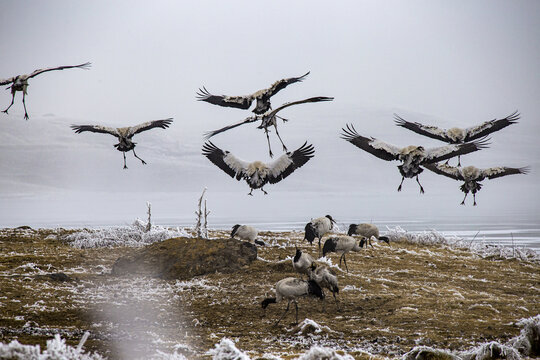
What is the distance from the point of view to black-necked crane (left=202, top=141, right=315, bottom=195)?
13.3 meters

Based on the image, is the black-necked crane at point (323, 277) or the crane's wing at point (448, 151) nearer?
the black-necked crane at point (323, 277)

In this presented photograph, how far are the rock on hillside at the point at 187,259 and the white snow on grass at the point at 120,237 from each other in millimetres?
4404

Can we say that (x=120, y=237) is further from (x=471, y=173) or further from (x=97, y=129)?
(x=471, y=173)

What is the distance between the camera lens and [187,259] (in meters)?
12.3

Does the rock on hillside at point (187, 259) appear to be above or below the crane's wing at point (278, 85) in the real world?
below

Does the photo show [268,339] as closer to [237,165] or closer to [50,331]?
[50,331]

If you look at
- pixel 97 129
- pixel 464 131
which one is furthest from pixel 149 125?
pixel 464 131

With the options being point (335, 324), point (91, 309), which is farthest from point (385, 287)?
point (91, 309)

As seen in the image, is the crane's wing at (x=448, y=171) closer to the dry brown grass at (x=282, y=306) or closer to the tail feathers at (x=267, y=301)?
the dry brown grass at (x=282, y=306)

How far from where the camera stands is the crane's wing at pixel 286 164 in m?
13.2

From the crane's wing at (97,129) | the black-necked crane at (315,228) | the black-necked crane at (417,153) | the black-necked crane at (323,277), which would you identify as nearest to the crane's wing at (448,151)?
the black-necked crane at (417,153)

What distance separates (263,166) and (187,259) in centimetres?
308

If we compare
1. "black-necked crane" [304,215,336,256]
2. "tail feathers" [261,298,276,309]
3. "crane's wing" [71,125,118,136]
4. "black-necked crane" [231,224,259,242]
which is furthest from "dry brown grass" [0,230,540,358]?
"crane's wing" [71,125,118,136]

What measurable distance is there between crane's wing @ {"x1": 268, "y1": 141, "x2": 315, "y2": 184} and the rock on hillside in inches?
72.9
